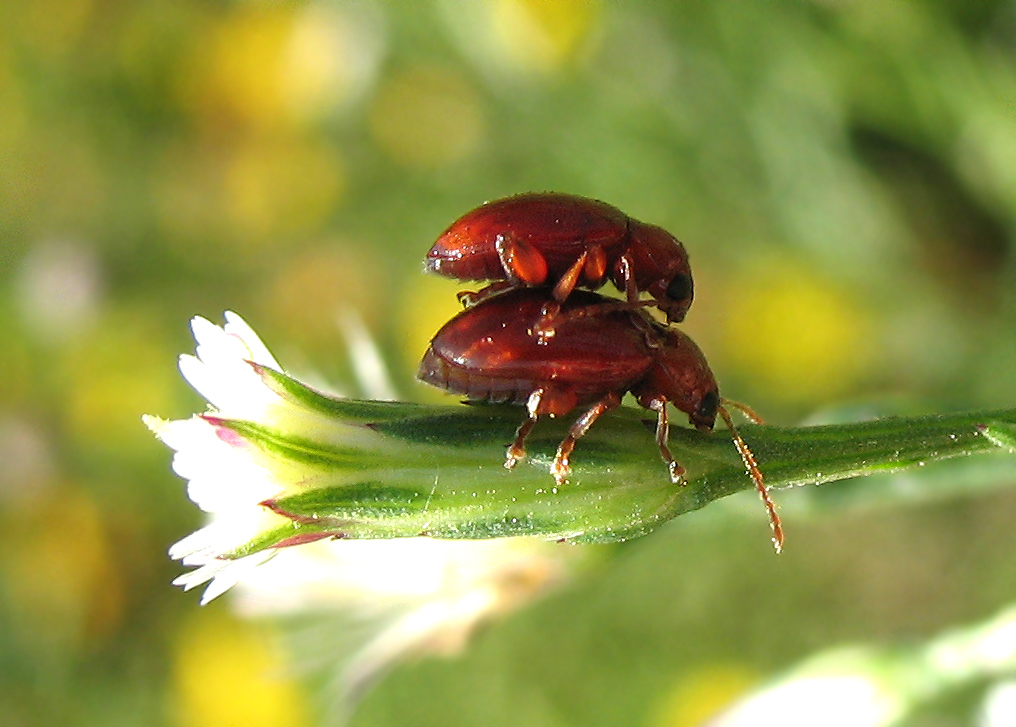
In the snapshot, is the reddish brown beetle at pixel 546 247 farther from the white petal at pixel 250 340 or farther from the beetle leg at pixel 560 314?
the white petal at pixel 250 340

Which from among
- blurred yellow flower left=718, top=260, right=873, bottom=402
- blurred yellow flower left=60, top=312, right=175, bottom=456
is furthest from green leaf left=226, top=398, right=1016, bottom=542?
blurred yellow flower left=60, top=312, right=175, bottom=456

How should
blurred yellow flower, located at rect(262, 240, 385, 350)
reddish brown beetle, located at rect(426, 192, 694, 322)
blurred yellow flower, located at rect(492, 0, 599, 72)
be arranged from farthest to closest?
blurred yellow flower, located at rect(262, 240, 385, 350) → blurred yellow flower, located at rect(492, 0, 599, 72) → reddish brown beetle, located at rect(426, 192, 694, 322)

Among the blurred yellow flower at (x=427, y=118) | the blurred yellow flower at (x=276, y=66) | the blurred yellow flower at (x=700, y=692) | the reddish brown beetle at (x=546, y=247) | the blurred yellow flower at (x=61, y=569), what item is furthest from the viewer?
the blurred yellow flower at (x=61, y=569)

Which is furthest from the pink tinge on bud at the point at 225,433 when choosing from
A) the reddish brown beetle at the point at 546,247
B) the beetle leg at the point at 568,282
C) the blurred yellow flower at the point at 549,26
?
the blurred yellow flower at the point at 549,26

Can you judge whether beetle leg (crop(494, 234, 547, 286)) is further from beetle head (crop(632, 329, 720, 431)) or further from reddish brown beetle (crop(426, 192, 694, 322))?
beetle head (crop(632, 329, 720, 431))

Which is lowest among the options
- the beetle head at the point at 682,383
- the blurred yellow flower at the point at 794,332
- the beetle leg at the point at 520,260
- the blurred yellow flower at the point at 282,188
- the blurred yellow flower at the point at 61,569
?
the blurred yellow flower at the point at 61,569

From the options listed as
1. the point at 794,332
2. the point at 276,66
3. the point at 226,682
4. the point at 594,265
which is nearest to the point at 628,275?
the point at 594,265

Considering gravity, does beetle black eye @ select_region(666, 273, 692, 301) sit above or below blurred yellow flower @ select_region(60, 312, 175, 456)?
above

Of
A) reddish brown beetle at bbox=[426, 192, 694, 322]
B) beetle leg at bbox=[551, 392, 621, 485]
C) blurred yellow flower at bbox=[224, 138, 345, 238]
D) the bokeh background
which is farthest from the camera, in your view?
blurred yellow flower at bbox=[224, 138, 345, 238]
